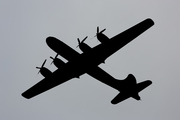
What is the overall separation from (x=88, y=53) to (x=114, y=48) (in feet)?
12.6

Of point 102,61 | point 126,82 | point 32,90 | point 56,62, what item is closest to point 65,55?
point 56,62

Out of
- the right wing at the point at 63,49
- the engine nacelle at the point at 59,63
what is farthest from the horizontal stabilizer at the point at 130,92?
the right wing at the point at 63,49

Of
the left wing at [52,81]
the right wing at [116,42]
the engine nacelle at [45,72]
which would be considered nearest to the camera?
the right wing at [116,42]

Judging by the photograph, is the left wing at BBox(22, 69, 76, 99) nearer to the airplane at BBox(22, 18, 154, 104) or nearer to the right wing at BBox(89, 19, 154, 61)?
the airplane at BBox(22, 18, 154, 104)

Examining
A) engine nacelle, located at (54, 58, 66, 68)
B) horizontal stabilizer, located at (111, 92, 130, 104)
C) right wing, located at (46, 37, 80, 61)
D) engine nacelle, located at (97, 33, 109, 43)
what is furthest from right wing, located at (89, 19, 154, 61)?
horizontal stabilizer, located at (111, 92, 130, 104)

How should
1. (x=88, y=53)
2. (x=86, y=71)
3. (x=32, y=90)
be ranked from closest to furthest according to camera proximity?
1. (x=88, y=53)
2. (x=86, y=71)
3. (x=32, y=90)

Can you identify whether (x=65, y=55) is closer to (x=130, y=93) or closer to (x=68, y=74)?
(x=68, y=74)

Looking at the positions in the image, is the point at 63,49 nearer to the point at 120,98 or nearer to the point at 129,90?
the point at 120,98

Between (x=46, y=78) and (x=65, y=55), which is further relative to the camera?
(x=46, y=78)

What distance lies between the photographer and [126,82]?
1357 inches

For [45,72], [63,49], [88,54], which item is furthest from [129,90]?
[45,72]

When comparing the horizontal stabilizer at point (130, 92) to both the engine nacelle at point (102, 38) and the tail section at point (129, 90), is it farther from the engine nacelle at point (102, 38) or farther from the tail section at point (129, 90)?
the engine nacelle at point (102, 38)

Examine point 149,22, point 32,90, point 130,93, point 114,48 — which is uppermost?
point 149,22

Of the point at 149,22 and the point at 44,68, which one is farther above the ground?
the point at 149,22
